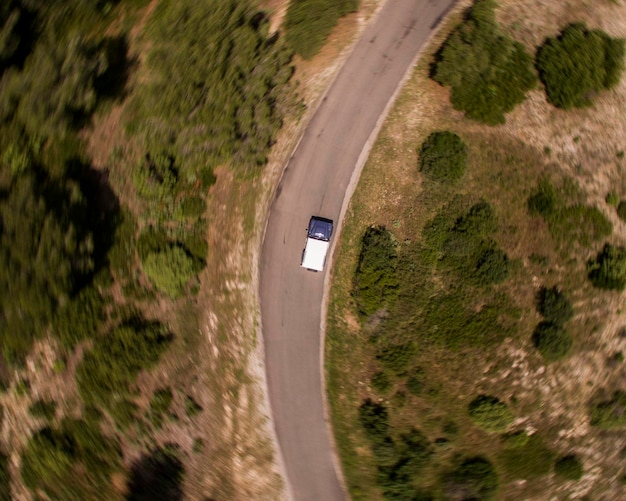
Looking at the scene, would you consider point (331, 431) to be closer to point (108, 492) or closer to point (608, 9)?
point (108, 492)

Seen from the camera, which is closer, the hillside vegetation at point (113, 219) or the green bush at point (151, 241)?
the hillside vegetation at point (113, 219)

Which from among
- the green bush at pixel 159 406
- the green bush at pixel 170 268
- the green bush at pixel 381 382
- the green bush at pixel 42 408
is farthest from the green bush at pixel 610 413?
the green bush at pixel 42 408

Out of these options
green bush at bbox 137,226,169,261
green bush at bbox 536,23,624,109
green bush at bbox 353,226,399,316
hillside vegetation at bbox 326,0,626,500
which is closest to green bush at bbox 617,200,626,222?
hillside vegetation at bbox 326,0,626,500

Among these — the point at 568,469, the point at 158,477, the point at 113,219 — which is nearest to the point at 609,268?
the point at 568,469

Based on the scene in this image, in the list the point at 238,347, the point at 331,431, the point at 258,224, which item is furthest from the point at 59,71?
the point at 331,431

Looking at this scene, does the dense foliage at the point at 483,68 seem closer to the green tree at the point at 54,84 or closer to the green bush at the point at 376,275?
the green bush at the point at 376,275

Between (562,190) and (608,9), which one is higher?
(608,9)

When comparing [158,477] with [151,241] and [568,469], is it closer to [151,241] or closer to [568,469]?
[151,241]
